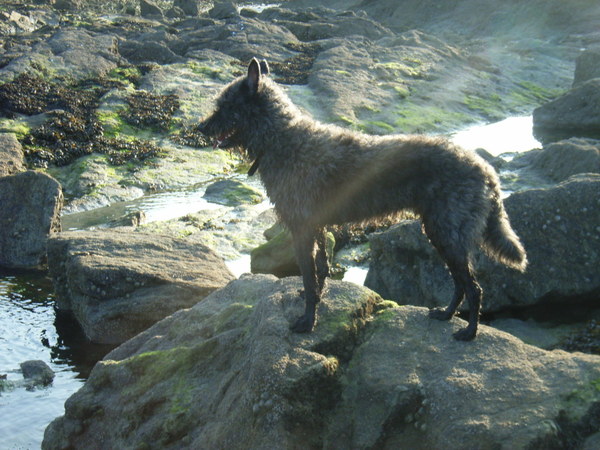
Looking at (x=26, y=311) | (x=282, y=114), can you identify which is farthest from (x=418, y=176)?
(x=26, y=311)

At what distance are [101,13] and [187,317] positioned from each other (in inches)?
2282

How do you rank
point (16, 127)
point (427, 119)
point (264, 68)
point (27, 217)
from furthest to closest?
point (427, 119)
point (16, 127)
point (27, 217)
point (264, 68)

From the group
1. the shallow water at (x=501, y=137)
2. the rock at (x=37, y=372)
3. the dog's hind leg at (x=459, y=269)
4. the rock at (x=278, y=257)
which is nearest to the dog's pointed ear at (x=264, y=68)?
the dog's hind leg at (x=459, y=269)

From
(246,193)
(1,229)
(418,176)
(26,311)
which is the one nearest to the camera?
(418,176)

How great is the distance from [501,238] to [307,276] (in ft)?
8.49

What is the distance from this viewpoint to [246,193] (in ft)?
66.5

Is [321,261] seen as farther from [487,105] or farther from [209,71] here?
[487,105]

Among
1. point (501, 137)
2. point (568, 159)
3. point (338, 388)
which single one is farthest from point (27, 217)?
point (501, 137)

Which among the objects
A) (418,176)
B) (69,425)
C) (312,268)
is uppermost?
(418,176)

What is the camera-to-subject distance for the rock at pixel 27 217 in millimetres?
15391

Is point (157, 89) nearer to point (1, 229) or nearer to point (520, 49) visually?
point (1, 229)

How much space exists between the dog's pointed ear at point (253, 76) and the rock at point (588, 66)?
29.5 meters

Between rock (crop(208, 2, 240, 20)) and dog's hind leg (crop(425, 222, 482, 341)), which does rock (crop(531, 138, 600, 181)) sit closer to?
dog's hind leg (crop(425, 222, 482, 341))

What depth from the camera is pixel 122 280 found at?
491 inches
